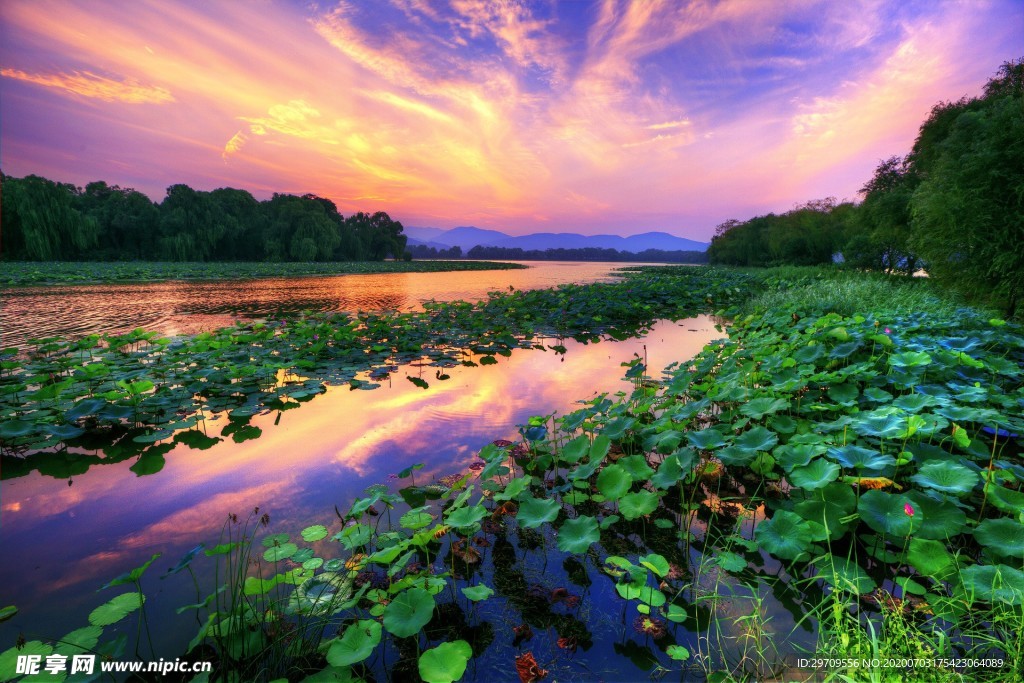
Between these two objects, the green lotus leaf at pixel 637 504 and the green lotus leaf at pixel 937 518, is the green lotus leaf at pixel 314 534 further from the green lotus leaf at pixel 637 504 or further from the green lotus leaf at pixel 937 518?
the green lotus leaf at pixel 937 518

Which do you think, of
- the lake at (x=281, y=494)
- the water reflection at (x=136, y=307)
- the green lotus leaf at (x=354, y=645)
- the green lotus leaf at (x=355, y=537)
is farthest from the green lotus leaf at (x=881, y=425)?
the water reflection at (x=136, y=307)

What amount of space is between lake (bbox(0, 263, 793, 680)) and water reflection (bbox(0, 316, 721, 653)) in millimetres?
11

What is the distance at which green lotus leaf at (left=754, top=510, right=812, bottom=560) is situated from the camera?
193cm

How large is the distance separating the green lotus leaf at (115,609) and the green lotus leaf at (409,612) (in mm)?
1057

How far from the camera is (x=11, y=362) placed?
19.2ft

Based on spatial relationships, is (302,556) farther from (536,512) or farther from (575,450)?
(575,450)

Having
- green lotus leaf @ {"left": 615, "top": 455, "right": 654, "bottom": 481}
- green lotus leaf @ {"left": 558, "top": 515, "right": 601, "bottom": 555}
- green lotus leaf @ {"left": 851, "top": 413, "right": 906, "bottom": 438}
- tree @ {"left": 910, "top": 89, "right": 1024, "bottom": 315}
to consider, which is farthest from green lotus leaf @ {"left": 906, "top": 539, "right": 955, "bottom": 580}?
tree @ {"left": 910, "top": 89, "right": 1024, "bottom": 315}

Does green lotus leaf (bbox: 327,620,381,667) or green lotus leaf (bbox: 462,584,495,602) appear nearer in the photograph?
green lotus leaf (bbox: 327,620,381,667)

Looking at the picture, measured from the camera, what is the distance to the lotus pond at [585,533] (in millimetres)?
1684

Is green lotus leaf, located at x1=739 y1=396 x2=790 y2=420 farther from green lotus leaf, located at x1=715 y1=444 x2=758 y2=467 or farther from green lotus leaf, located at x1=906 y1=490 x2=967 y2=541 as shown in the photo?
green lotus leaf, located at x1=906 y1=490 x2=967 y2=541

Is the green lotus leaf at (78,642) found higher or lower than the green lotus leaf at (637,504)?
lower

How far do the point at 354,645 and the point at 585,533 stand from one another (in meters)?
1.22

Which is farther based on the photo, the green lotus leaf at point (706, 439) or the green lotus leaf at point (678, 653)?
the green lotus leaf at point (706, 439)

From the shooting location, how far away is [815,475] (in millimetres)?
2330
